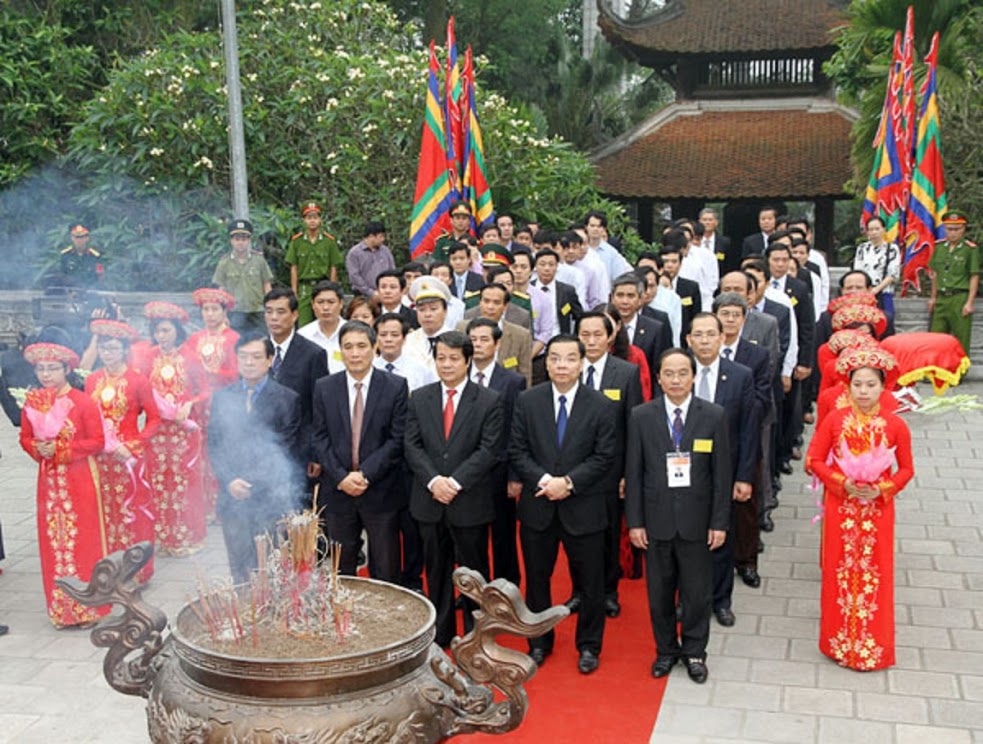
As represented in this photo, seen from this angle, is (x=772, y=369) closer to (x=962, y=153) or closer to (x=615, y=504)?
(x=615, y=504)

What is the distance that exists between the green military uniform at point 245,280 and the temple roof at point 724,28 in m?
11.9

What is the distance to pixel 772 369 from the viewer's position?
7.08 metres

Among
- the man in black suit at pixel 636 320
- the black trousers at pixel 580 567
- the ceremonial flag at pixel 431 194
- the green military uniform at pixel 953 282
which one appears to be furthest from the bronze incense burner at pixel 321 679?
the green military uniform at pixel 953 282

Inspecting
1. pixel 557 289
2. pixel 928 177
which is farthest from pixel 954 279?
pixel 557 289

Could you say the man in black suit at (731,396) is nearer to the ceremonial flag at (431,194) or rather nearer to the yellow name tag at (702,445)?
the yellow name tag at (702,445)

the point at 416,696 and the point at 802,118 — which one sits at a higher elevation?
the point at 802,118

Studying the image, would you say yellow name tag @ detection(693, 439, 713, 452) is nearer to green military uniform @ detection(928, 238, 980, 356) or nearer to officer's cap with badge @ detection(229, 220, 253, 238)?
officer's cap with badge @ detection(229, 220, 253, 238)

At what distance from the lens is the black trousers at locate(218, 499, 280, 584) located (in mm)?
5992

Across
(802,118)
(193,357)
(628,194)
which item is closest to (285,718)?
(193,357)

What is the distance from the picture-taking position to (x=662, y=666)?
18.2 ft

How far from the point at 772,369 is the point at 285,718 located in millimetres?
4526

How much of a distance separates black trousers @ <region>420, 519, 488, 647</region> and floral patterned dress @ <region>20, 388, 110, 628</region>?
6.40 ft

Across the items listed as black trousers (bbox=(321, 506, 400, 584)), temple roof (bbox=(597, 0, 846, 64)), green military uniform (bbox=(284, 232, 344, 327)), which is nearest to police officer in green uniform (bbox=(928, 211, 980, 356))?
green military uniform (bbox=(284, 232, 344, 327))

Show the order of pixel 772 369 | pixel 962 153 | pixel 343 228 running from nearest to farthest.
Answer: pixel 772 369 < pixel 962 153 < pixel 343 228
